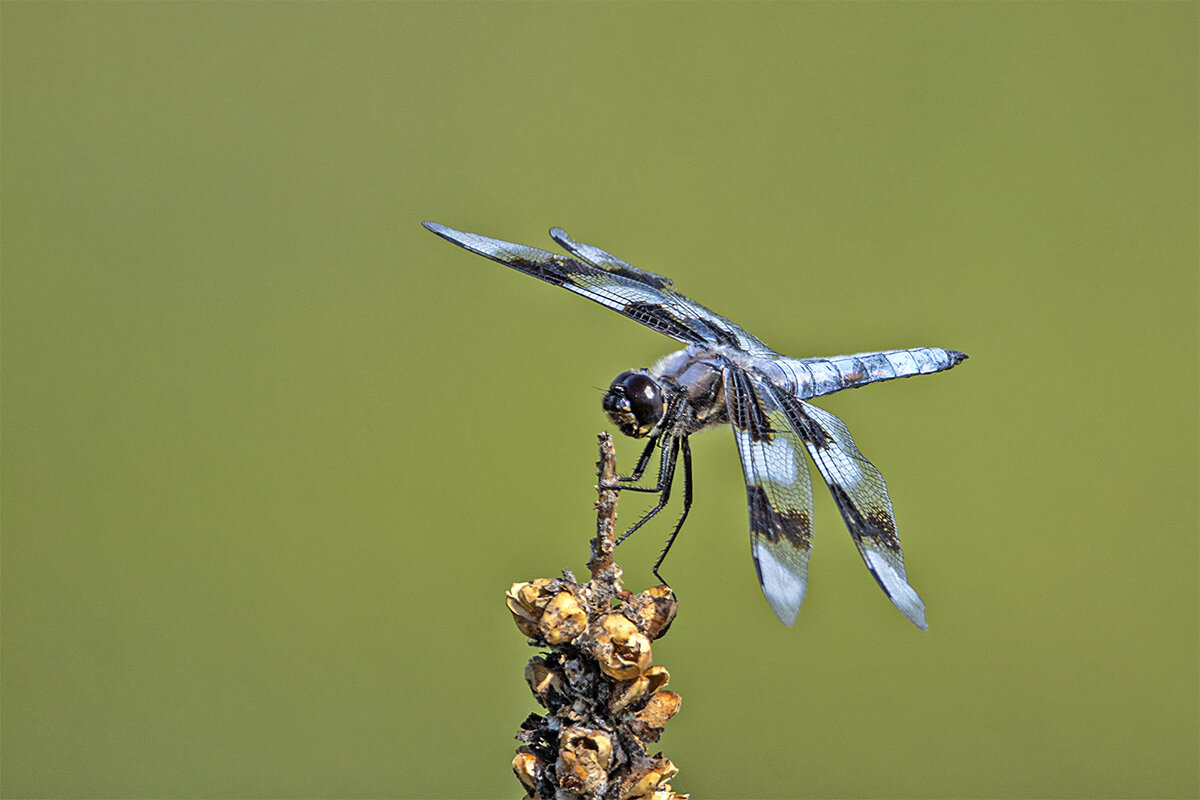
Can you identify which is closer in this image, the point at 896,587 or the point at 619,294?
the point at 896,587

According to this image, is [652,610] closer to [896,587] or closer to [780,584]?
[780,584]

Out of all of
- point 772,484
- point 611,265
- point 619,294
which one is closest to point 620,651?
point 772,484

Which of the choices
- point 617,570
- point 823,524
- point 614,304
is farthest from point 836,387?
point 617,570

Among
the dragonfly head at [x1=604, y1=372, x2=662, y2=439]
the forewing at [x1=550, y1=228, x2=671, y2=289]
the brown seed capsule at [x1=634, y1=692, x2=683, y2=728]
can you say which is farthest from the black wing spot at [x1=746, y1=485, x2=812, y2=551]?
the forewing at [x1=550, y1=228, x2=671, y2=289]

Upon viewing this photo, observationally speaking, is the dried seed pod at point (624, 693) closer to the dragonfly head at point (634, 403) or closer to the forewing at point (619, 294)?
the dragonfly head at point (634, 403)

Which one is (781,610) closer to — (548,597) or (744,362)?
(548,597)

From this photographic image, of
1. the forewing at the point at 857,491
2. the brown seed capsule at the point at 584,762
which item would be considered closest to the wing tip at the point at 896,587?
the forewing at the point at 857,491
